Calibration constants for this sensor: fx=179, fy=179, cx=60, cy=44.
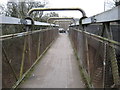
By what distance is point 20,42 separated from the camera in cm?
450

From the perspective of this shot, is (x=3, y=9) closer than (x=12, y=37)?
No

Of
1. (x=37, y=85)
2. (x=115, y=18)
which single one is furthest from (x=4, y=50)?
(x=115, y=18)

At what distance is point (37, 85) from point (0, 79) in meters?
1.19

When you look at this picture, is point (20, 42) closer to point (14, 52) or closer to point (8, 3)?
point (14, 52)

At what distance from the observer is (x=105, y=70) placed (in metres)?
2.53

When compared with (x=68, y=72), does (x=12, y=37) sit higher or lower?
higher

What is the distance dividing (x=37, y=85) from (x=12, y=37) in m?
1.41

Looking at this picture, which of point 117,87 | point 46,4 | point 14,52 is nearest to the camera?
point 117,87

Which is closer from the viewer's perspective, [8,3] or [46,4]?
[8,3]

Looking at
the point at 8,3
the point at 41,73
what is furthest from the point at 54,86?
the point at 8,3

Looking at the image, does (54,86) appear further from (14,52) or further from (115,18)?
(115,18)

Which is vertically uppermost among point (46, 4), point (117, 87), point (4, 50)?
point (46, 4)

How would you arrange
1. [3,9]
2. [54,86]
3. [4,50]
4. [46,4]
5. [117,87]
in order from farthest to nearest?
[46,4] → [3,9] → [54,86] → [4,50] → [117,87]

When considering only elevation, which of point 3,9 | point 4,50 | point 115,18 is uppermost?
point 3,9
